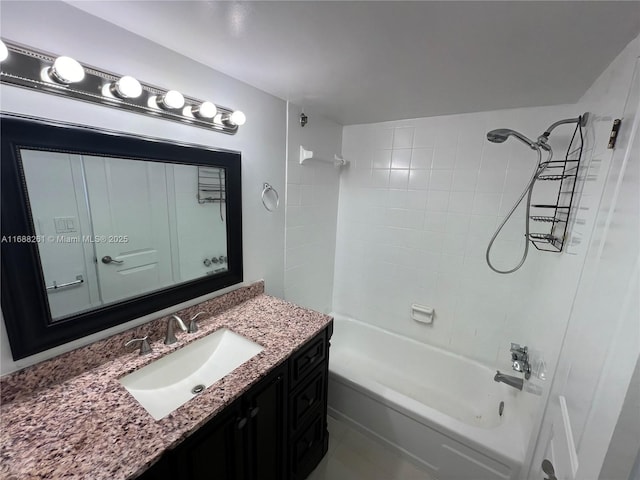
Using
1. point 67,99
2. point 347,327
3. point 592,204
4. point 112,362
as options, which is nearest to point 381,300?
point 347,327

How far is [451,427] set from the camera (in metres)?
1.43

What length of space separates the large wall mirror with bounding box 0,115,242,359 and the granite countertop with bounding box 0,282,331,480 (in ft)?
0.37

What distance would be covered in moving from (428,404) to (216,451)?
166cm

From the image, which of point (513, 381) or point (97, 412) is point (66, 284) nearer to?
point (97, 412)

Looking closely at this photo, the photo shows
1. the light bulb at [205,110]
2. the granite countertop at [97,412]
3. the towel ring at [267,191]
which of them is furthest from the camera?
the towel ring at [267,191]

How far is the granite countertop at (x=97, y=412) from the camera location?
675 mm

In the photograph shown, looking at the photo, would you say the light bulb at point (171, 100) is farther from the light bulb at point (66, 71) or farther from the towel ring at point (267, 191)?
the towel ring at point (267, 191)

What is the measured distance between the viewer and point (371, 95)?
1.53 m

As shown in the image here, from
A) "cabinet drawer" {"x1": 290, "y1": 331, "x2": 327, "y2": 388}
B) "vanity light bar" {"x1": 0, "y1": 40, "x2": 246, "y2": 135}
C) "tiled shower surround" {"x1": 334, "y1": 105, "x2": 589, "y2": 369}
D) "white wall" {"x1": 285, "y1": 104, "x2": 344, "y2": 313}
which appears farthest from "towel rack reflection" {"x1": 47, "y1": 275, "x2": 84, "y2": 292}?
"tiled shower surround" {"x1": 334, "y1": 105, "x2": 589, "y2": 369}

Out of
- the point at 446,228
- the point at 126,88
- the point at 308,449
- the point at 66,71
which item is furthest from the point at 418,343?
the point at 66,71

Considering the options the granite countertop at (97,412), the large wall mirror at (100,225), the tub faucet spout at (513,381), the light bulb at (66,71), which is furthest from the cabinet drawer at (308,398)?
the light bulb at (66,71)

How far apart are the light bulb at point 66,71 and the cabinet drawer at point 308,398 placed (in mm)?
1478

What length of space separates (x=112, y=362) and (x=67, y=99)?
3.20 ft

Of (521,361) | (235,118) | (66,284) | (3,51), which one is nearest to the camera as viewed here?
(3,51)
